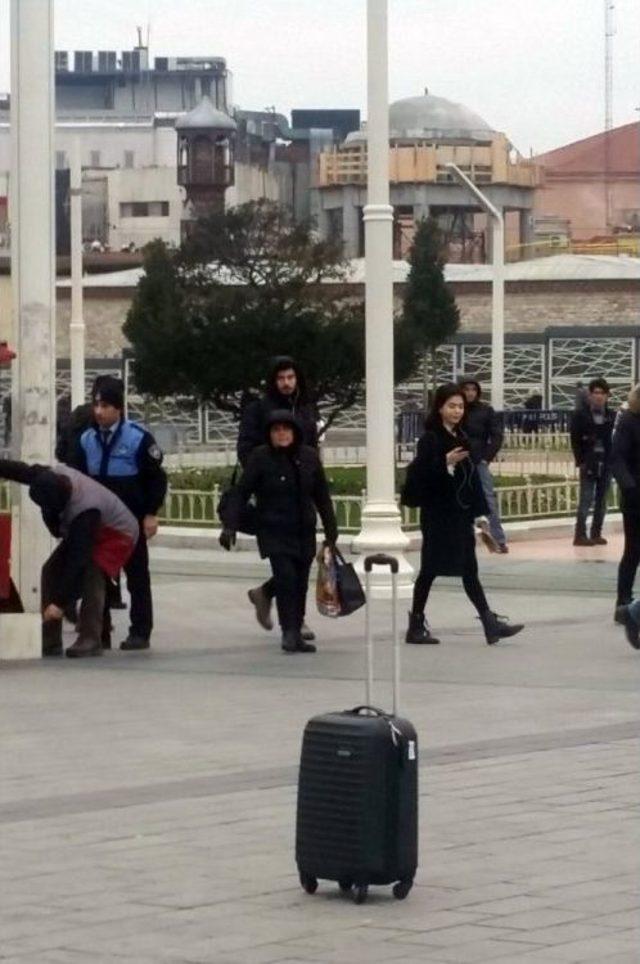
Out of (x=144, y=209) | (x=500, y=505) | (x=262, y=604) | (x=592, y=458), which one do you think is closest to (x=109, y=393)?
(x=262, y=604)

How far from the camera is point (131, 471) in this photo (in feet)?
48.4

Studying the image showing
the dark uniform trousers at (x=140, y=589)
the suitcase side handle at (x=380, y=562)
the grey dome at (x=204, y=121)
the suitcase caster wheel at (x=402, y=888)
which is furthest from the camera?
the grey dome at (x=204, y=121)

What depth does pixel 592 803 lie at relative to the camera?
8.64 meters

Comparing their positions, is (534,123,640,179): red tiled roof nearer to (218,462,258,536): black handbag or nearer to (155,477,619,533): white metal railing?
(155,477,619,533): white metal railing

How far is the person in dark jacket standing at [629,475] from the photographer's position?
15695mm

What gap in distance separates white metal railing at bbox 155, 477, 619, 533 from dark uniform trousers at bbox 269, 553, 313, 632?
1029cm

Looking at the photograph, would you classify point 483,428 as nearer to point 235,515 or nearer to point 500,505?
point 500,505

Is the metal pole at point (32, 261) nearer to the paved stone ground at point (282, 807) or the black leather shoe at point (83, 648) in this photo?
the black leather shoe at point (83, 648)

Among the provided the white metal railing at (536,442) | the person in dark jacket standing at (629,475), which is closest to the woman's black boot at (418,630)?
the person in dark jacket standing at (629,475)

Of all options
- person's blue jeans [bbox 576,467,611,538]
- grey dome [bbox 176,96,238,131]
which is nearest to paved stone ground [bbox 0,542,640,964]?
person's blue jeans [bbox 576,467,611,538]

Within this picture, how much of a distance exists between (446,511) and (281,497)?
3.56 feet

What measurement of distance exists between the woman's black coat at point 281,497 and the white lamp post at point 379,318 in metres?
3.30

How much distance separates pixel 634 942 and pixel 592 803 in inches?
94.0

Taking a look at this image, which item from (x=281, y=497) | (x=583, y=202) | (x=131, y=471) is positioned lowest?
(x=281, y=497)
